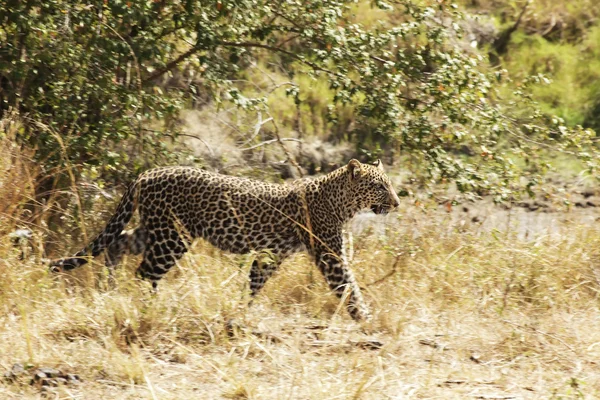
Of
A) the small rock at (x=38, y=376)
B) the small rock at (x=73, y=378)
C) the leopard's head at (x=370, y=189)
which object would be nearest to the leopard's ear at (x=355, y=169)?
the leopard's head at (x=370, y=189)

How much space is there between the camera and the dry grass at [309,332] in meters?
5.84

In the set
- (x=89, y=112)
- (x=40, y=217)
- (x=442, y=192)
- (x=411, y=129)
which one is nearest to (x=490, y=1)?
(x=442, y=192)

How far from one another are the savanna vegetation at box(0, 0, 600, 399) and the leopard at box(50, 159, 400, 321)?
0.62 feet

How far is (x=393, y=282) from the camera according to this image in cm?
768

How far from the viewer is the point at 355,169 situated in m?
7.92

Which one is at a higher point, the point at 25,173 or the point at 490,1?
the point at 490,1

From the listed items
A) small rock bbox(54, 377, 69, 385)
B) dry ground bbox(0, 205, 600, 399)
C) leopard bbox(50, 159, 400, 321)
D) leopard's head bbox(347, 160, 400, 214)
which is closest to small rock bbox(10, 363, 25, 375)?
dry ground bbox(0, 205, 600, 399)

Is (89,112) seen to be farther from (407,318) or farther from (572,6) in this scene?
(572,6)

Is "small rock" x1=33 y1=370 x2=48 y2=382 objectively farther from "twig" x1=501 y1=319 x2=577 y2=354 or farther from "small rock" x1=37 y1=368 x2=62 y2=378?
"twig" x1=501 y1=319 x2=577 y2=354

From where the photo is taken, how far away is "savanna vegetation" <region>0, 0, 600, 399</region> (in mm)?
6008

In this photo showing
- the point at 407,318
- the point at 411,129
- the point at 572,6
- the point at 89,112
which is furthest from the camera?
the point at 572,6

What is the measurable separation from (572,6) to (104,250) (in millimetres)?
11177

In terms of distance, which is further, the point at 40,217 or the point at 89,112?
the point at 89,112

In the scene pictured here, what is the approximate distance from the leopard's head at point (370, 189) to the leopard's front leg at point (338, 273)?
367 mm
